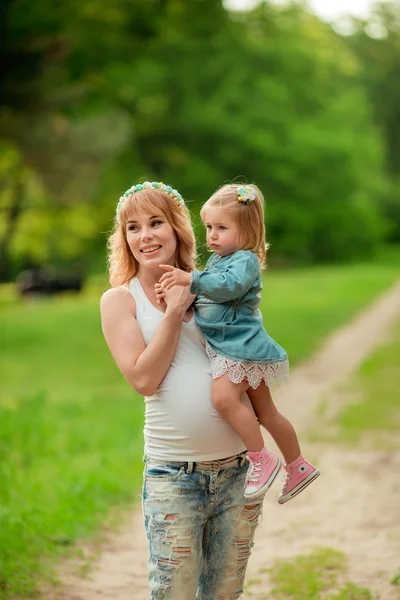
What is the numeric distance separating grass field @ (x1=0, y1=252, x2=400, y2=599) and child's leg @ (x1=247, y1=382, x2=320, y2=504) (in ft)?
6.75

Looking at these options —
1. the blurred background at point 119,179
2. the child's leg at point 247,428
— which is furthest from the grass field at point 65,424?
the child's leg at point 247,428

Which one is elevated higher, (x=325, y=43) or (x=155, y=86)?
(x=325, y=43)

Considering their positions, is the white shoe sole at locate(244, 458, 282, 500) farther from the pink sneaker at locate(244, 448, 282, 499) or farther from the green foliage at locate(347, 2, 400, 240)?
the green foliage at locate(347, 2, 400, 240)

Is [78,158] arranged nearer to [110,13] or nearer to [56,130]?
[56,130]

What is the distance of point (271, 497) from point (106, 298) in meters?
4.17

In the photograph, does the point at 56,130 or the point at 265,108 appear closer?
the point at 56,130

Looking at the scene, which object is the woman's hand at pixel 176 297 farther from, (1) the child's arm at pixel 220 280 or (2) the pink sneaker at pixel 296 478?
(2) the pink sneaker at pixel 296 478

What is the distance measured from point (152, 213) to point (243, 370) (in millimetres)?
613

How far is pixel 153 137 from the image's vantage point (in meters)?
30.8

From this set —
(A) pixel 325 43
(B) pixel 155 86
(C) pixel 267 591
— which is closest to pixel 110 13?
(B) pixel 155 86

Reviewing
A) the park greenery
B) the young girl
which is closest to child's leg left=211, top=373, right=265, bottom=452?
the young girl

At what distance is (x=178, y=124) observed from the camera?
30562 millimetres

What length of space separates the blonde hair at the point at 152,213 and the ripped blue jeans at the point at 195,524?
673 millimetres

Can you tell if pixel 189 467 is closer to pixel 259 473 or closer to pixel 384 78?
pixel 259 473
